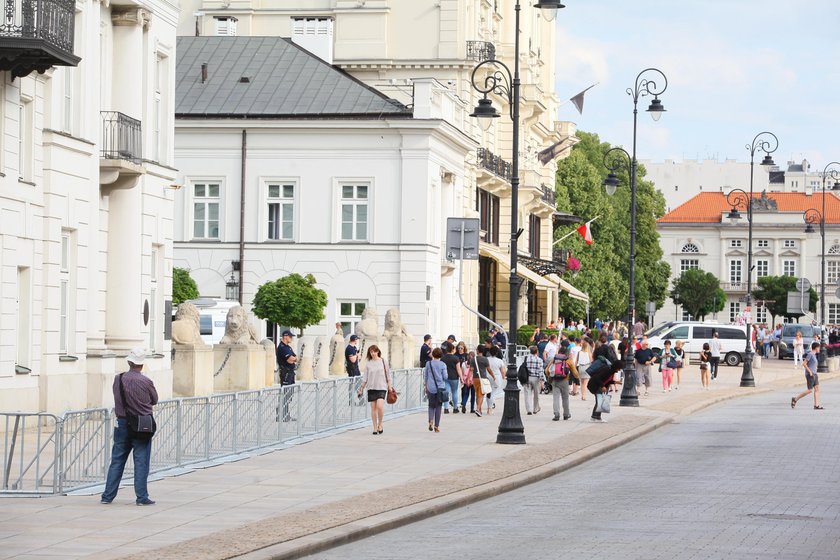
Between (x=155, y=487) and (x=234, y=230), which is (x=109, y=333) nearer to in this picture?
(x=155, y=487)

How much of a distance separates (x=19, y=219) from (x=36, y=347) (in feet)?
7.26

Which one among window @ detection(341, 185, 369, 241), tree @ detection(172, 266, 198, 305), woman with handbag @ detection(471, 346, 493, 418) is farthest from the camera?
window @ detection(341, 185, 369, 241)

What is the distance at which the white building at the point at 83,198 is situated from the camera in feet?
84.9

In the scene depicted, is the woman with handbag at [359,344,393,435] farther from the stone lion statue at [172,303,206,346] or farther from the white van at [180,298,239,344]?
the white van at [180,298,239,344]

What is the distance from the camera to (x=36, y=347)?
26.9 m

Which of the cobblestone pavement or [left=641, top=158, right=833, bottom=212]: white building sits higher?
[left=641, top=158, right=833, bottom=212]: white building

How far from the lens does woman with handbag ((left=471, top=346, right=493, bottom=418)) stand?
33.5m

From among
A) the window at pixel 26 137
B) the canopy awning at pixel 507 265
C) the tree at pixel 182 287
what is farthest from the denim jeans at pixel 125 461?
the canopy awning at pixel 507 265

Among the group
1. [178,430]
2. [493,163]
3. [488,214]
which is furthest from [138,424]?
[488,214]

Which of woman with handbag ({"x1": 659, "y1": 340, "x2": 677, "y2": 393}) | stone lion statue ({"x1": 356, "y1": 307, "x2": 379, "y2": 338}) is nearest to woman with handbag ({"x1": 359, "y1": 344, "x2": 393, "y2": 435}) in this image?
stone lion statue ({"x1": 356, "y1": 307, "x2": 379, "y2": 338})

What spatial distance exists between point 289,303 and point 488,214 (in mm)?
21350

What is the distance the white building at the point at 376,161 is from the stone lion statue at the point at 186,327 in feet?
61.1

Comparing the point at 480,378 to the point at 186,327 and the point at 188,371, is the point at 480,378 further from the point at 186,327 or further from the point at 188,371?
the point at 186,327

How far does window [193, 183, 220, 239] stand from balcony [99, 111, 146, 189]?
885 inches
